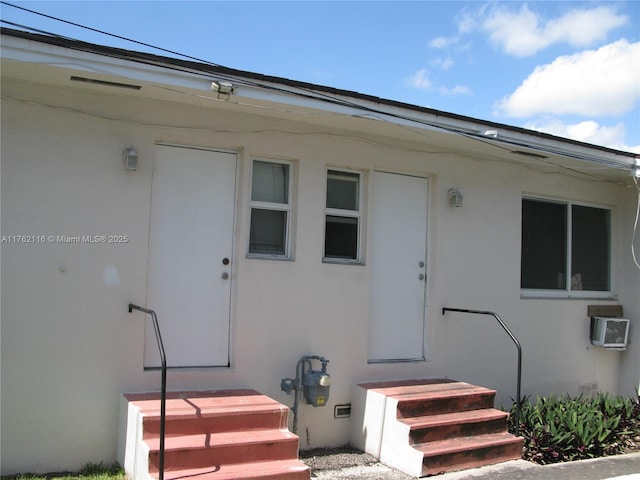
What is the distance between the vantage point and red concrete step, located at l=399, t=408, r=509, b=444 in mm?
5523

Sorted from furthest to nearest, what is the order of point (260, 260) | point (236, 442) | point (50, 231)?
point (260, 260) < point (50, 231) < point (236, 442)

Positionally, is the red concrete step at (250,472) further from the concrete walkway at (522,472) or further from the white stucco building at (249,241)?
the white stucco building at (249,241)

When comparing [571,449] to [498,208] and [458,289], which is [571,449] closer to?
[458,289]

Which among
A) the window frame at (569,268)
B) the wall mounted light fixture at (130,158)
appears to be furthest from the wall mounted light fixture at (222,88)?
the window frame at (569,268)

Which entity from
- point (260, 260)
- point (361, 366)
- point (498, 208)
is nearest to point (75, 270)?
point (260, 260)

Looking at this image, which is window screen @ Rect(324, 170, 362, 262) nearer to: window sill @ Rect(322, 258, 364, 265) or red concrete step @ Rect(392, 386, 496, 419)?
window sill @ Rect(322, 258, 364, 265)

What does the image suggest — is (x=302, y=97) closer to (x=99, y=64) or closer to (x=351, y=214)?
(x=351, y=214)

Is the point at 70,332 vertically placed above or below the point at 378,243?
below

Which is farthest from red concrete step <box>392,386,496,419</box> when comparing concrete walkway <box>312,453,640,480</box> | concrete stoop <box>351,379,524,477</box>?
concrete walkway <box>312,453,640,480</box>

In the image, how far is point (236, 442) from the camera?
466 centimetres

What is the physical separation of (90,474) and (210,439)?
1.09 metres

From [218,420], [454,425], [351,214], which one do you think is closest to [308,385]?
[218,420]

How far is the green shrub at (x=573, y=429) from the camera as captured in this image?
19.8 feet

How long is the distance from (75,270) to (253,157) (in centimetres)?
196
